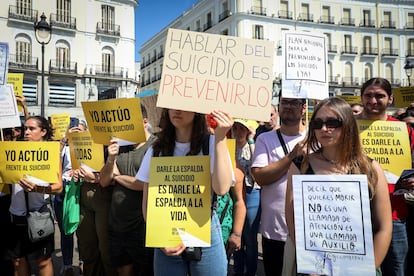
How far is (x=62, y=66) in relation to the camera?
2928 cm

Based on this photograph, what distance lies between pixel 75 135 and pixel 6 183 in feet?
2.30

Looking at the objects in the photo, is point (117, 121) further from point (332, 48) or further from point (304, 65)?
point (332, 48)

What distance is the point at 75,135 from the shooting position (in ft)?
10.6

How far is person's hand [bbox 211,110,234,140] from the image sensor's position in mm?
1766

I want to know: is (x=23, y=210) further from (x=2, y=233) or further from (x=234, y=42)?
(x=234, y=42)

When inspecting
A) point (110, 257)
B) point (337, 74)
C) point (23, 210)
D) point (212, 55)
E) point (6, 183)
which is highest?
point (337, 74)

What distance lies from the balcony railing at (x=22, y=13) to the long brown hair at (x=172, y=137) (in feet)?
103

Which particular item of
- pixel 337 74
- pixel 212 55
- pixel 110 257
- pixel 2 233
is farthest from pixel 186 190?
pixel 337 74

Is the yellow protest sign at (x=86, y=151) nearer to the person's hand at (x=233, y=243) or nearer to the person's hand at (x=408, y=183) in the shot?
the person's hand at (x=233, y=243)

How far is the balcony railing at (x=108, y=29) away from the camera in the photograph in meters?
30.5

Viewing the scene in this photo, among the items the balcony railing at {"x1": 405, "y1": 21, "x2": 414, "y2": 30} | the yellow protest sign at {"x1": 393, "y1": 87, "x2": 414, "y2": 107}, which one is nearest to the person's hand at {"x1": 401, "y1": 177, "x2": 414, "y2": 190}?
the yellow protest sign at {"x1": 393, "y1": 87, "x2": 414, "y2": 107}

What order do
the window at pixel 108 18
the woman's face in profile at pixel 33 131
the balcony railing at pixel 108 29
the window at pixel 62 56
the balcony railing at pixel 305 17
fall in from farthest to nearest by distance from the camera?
the balcony railing at pixel 305 17, the window at pixel 108 18, the balcony railing at pixel 108 29, the window at pixel 62 56, the woman's face in profile at pixel 33 131

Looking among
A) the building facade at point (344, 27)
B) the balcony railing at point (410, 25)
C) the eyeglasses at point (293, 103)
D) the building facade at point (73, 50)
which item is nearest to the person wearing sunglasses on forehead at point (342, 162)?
the eyeglasses at point (293, 103)

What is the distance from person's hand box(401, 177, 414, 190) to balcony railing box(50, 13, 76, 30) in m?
31.6
